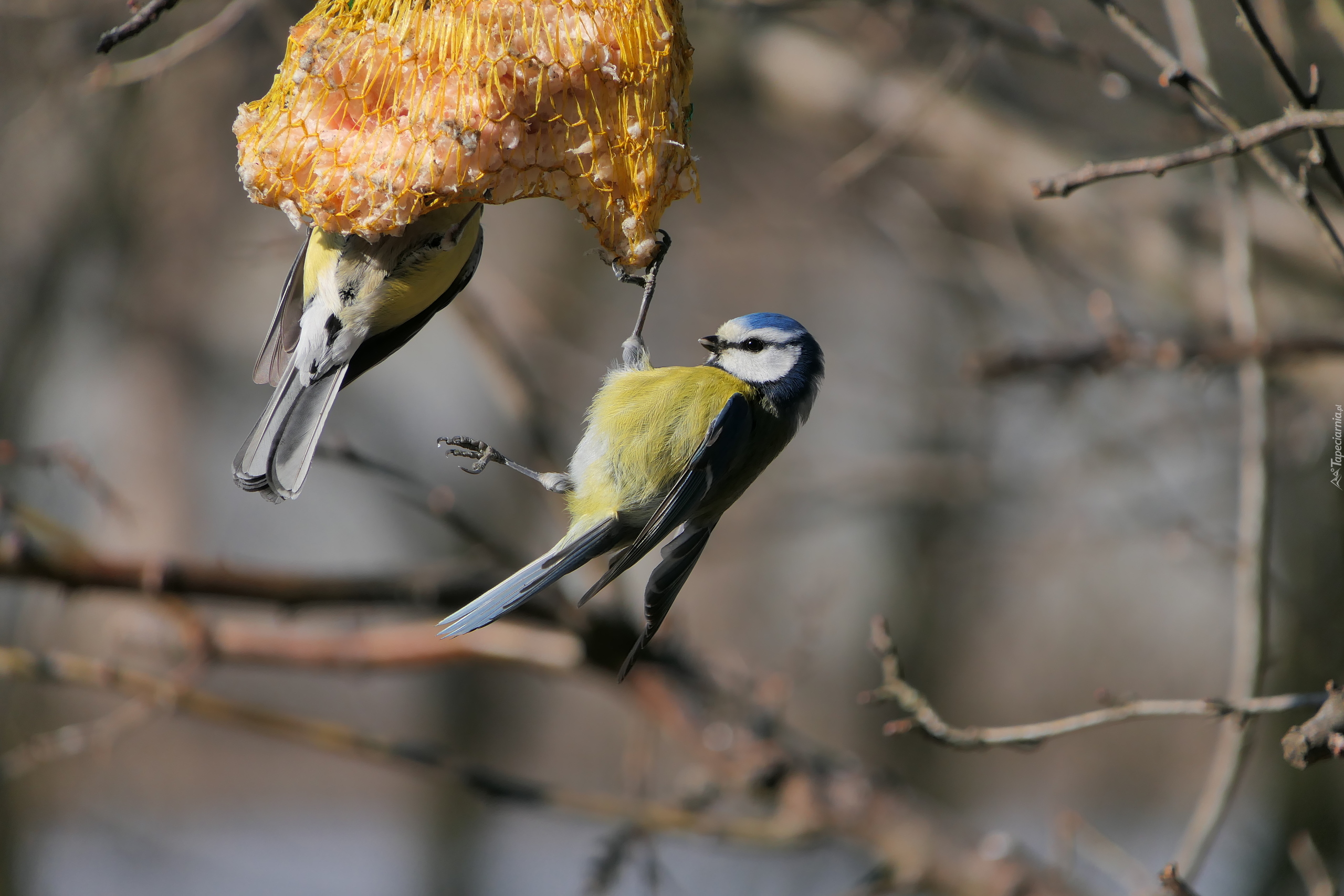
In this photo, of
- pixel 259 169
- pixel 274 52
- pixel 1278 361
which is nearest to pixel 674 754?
pixel 274 52

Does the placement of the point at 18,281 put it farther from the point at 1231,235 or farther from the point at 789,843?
the point at 1231,235

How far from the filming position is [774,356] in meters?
2.36

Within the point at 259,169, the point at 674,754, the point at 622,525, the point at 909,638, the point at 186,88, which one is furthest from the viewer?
the point at 674,754

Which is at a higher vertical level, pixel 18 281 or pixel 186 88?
pixel 186 88

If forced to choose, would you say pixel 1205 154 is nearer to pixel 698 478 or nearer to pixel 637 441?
pixel 698 478

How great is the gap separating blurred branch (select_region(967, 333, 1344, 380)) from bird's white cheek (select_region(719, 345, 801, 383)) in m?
0.52

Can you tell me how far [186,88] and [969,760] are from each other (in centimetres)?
806

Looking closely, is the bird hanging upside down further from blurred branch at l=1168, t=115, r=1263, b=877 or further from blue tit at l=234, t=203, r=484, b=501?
blurred branch at l=1168, t=115, r=1263, b=877

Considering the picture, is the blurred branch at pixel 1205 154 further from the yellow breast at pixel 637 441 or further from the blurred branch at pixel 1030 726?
the yellow breast at pixel 637 441

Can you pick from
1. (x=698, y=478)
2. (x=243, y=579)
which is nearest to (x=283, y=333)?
(x=243, y=579)

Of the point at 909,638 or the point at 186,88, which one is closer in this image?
the point at 186,88

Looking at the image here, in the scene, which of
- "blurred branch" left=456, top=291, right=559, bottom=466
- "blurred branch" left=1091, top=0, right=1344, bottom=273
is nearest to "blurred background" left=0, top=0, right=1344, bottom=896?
"blurred branch" left=456, top=291, right=559, bottom=466

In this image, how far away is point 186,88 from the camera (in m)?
5.78

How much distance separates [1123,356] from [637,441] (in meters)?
1.16
